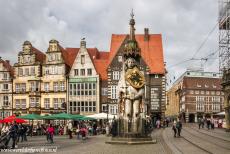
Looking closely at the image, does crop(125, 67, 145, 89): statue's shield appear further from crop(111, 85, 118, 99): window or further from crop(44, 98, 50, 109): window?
crop(44, 98, 50, 109): window

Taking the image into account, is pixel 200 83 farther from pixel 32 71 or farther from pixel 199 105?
pixel 32 71

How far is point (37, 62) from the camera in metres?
62.4

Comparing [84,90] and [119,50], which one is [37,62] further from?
[119,50]

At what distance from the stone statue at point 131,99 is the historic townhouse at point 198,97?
259 feet

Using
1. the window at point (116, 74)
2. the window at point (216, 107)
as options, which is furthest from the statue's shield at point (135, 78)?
the window at point (216, 107)

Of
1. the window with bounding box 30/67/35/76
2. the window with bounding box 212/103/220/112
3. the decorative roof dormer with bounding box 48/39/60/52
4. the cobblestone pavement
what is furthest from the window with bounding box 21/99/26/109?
the window with bounding box 212/103/220/112

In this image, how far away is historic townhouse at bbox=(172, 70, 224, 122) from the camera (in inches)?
4166

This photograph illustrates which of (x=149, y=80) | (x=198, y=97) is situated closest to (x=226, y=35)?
(x=149, y=80)

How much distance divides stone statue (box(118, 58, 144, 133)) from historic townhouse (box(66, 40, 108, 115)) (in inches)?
1355

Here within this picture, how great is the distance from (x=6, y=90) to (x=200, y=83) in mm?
58346

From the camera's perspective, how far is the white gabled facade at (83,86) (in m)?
60.1

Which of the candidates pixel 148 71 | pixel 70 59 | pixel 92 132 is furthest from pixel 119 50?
pixel 92 132

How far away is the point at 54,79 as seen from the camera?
61594mm

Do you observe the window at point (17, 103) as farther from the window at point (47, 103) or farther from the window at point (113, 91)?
the window at point (113, 91)
